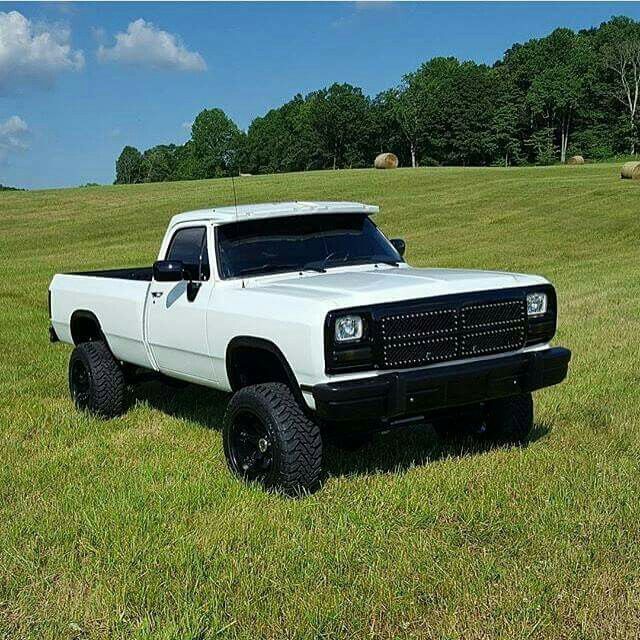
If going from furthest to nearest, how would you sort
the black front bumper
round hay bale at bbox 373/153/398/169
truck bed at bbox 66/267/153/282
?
round hay bale at bbox 373/153/398/169
truck bed at bbox 66/267/153/282
the black front bumper

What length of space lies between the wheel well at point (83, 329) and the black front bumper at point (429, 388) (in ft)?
12.3

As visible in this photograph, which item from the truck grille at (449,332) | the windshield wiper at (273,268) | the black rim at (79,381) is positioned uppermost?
the windshield wiper at (273,268)

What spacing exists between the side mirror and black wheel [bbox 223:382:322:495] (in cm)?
112

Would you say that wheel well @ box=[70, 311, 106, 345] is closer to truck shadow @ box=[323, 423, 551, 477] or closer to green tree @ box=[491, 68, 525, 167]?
truck shadow @ box=[323, 423, 551, 477]

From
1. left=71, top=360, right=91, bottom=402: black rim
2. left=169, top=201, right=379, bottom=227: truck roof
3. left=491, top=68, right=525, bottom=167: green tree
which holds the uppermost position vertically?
left=491, top=68, right=525, bottom=167: green tree

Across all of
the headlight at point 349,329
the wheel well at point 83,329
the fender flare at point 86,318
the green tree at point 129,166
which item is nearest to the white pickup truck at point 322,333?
the headlight at point 349,329

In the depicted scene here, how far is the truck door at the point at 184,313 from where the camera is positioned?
6200mm

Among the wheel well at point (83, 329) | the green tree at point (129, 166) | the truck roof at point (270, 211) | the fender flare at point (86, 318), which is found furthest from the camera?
the green tree at point (129, 166)

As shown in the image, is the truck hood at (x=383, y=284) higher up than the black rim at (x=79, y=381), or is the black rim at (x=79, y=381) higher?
the truck hood at (x=383, y=284)

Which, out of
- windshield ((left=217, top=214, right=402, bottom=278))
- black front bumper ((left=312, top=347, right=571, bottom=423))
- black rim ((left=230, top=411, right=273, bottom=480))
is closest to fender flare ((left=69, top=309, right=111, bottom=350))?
windshield ((left=217, top=214, right=402, bottom=278))

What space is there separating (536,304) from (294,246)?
1787 mm

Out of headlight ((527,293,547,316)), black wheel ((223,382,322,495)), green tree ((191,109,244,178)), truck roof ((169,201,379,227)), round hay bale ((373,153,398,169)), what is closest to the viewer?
black wheel ((223,382,322,495))

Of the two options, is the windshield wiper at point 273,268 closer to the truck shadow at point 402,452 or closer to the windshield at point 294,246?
the windshield at point 294,246

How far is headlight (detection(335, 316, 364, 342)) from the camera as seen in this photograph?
5.00 metres
